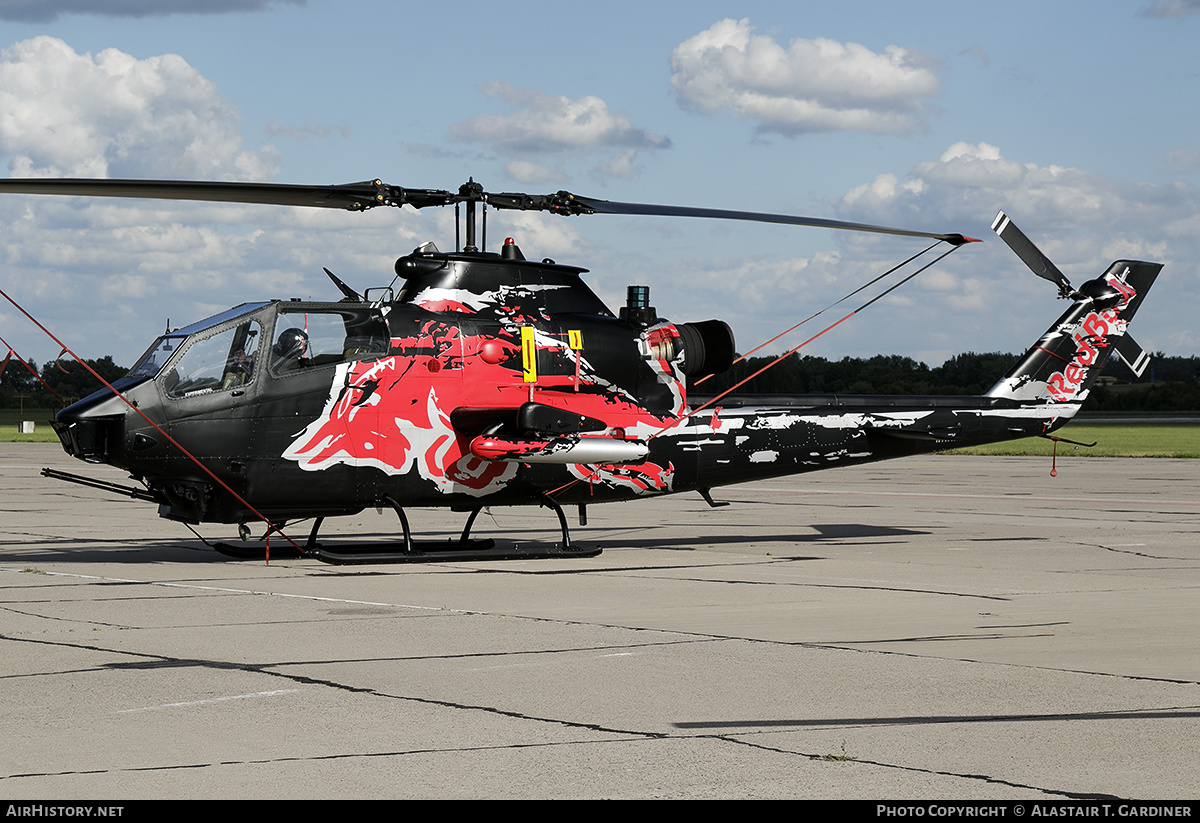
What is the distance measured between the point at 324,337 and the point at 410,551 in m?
2.65

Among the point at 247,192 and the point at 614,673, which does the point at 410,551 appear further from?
the point at 614,673

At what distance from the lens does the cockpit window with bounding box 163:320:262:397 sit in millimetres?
13820

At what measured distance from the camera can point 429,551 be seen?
15320 millimetres

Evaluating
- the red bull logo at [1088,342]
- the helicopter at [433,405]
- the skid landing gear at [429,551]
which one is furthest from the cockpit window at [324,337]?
the red bull logo at [1088,342]

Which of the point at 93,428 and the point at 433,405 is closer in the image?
the point at 93,428

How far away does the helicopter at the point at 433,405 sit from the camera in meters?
13.8

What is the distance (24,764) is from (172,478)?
8.16 metres

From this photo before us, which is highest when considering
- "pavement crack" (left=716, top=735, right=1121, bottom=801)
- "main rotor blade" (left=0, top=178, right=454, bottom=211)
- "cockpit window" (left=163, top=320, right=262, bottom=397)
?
"main rotor blade" (left=0, top=178, right=454, bottom=211)

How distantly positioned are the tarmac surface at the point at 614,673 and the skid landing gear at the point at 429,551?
0.60ft

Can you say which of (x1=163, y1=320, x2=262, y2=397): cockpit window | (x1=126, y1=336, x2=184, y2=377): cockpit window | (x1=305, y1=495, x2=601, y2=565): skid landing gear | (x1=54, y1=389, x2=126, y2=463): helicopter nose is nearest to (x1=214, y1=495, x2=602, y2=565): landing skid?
(x1=305, y1=495, x2=601, y2=565): skid landing gear

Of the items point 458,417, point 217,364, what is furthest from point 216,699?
point 458,417

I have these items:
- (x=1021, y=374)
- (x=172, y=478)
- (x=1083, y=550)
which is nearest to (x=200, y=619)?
(x=172, y=478)

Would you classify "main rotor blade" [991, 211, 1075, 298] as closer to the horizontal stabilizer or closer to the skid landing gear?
the horizontal stabilizer

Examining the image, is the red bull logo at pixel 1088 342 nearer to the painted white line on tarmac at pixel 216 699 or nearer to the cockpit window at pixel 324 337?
the cockpit window at pixel 324 337
